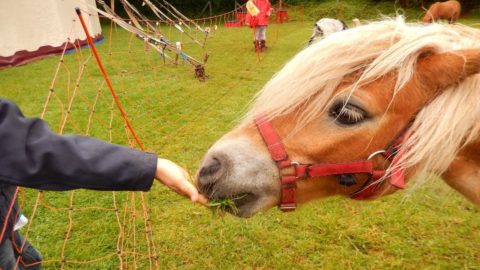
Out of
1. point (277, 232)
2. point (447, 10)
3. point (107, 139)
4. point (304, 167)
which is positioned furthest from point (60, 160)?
point (447, 10)

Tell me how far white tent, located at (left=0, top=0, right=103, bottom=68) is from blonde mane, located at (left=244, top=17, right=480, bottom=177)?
32.1ft

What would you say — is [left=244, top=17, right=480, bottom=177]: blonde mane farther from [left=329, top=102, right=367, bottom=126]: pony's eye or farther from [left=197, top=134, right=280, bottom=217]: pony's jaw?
[left=197, top=134, right=280, bottom=217]: pony's jaw

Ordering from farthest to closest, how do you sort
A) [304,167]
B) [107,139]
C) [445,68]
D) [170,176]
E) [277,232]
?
[107,139], [277,232], [304,167], [445,68], [170,176]

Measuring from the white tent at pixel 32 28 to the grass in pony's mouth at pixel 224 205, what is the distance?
976 cm

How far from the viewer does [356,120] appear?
5.30ft

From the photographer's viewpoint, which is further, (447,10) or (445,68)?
(447,10)

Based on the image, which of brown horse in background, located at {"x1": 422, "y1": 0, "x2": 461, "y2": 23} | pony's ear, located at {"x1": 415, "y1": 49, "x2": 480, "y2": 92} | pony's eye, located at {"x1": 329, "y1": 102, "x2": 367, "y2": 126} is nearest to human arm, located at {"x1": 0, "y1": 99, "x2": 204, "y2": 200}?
pony's eye, located at {"x1": 329, "y1": 102, "x2": 367, "y2": 126}

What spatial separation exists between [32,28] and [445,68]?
12.7 m

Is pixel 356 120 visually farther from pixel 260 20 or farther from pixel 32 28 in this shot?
pixel 32 28

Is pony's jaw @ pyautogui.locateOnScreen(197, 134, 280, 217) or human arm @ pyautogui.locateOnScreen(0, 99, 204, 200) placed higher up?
human arm @ pyautogui.locateOnScreen(0, 99, 204, 200)

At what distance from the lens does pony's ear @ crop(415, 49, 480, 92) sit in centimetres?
152

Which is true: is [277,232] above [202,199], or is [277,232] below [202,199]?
below

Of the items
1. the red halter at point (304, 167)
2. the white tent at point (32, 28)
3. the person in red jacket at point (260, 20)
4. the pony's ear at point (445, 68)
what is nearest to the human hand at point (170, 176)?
the red halter at point (304, 167)

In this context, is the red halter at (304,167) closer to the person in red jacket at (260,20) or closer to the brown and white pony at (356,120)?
the brown and white pony at (356,120)
